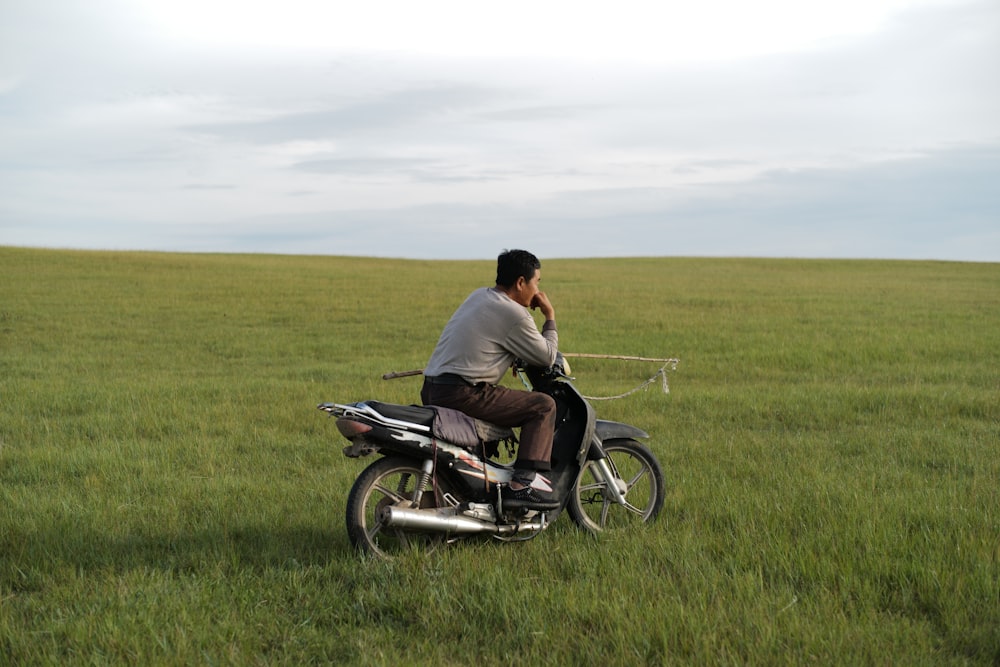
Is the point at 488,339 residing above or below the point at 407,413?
above

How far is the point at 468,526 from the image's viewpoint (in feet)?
19.0

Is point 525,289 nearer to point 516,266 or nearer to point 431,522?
point 516,266

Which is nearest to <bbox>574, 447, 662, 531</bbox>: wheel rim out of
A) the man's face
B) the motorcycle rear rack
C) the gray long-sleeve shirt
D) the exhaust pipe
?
the exhaust pipe

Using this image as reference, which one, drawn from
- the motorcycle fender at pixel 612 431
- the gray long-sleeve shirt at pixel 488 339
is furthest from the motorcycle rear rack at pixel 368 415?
the motorcycle fender at pixel 612 431

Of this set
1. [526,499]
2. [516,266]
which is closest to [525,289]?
[516,266]

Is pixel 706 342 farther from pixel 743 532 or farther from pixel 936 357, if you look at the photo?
pixel 743 532

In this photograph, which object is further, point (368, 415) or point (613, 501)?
point (613, 501)

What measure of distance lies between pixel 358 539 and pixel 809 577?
2.60 metres

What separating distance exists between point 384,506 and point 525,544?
975mm

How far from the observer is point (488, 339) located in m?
5.96

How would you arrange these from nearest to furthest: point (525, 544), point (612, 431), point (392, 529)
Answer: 1. point (392, 529)
2. point (525, 544)
3. point (612, 431)

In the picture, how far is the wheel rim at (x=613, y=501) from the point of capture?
21.5 feet

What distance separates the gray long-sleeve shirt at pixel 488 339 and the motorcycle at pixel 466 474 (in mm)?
A: 274

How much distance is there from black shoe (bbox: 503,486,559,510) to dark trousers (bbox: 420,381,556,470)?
6.1 inches
